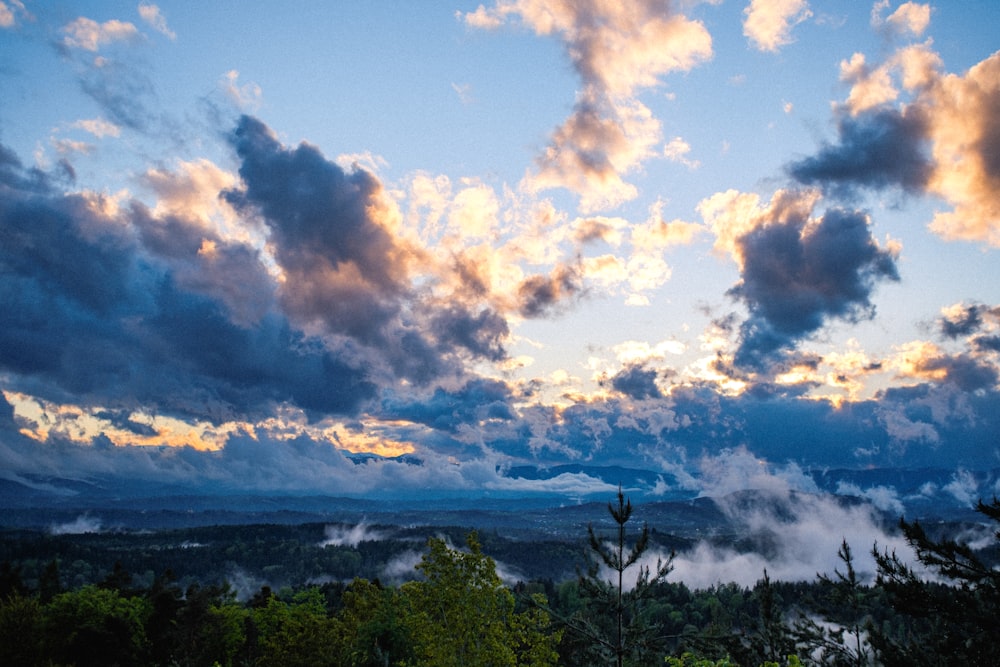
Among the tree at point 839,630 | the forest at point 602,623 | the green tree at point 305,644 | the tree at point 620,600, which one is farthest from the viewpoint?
the green tree at point 305,644

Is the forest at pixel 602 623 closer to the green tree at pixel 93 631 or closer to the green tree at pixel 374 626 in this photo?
the green tree at pixel 93 631

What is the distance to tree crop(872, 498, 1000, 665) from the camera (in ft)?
60.8

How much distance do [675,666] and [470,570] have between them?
9934mm

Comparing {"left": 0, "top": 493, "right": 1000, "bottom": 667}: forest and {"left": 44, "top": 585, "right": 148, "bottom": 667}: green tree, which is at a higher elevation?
{"left": 0, "top": 493, "right": 1000, "bottom": 667}: forest

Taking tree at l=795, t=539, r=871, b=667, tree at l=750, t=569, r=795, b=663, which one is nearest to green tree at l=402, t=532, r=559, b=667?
tree at l=795, t=539, r=871, b=667

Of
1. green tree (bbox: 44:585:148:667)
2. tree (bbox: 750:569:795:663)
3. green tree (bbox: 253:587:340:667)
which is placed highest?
tree (bbox: 750:569:795:663)

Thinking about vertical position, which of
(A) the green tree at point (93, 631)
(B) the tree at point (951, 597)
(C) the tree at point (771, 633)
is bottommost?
(A) the green tree at point (93, 631)

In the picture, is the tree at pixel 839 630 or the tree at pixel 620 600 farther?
the tree at pixel 839 630

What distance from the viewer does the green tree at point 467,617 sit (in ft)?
87.0

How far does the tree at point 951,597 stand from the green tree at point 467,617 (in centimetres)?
1337

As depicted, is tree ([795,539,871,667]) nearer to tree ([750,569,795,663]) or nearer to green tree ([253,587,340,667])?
tree ([750,569,795,663])

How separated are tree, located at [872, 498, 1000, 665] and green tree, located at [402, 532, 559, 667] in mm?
13369

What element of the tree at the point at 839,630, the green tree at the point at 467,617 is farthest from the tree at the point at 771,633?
the green tree at the point at 467,617

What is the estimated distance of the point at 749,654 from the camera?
32.8 meters
